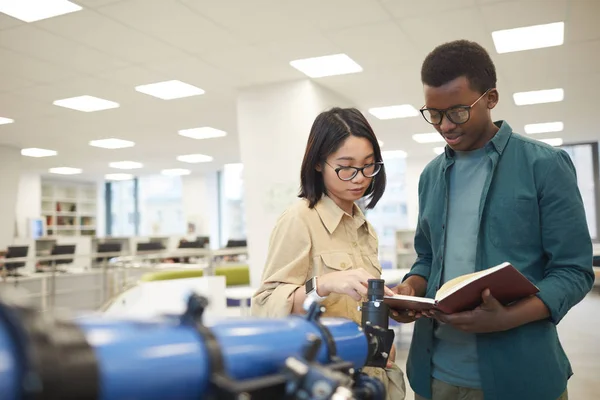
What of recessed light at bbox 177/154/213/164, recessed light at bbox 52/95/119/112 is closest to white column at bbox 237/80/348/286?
recessed light at bbox 52/95/119/112

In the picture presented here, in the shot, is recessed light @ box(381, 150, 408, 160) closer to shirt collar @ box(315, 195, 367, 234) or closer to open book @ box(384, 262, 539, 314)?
shirt collar @ box(315, 195, 367, 234)

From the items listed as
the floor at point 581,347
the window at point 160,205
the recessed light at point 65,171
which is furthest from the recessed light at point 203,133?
the window at point 160,205

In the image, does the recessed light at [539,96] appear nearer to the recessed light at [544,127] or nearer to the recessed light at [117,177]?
the recessed light at [544,127]

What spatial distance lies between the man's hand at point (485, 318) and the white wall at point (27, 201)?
566 inches

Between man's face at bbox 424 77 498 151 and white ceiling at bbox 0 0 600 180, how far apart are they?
3014mm

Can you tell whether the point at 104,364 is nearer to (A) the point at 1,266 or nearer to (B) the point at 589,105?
(B) the point at 589,105

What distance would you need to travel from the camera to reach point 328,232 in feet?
4.56

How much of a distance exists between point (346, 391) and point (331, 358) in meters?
0.14

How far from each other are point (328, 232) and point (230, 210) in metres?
14.1

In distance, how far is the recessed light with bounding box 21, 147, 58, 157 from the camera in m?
10.5

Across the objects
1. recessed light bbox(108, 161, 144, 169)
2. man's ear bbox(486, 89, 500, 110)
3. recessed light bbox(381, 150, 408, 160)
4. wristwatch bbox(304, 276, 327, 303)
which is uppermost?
recessed light bbox(381, 150, 408, 160)

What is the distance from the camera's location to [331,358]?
0.69 meters

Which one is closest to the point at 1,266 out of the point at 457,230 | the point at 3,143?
the point at 3,143

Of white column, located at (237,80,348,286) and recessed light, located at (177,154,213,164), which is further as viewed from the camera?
recessed light, located at (177,154,213,164)
